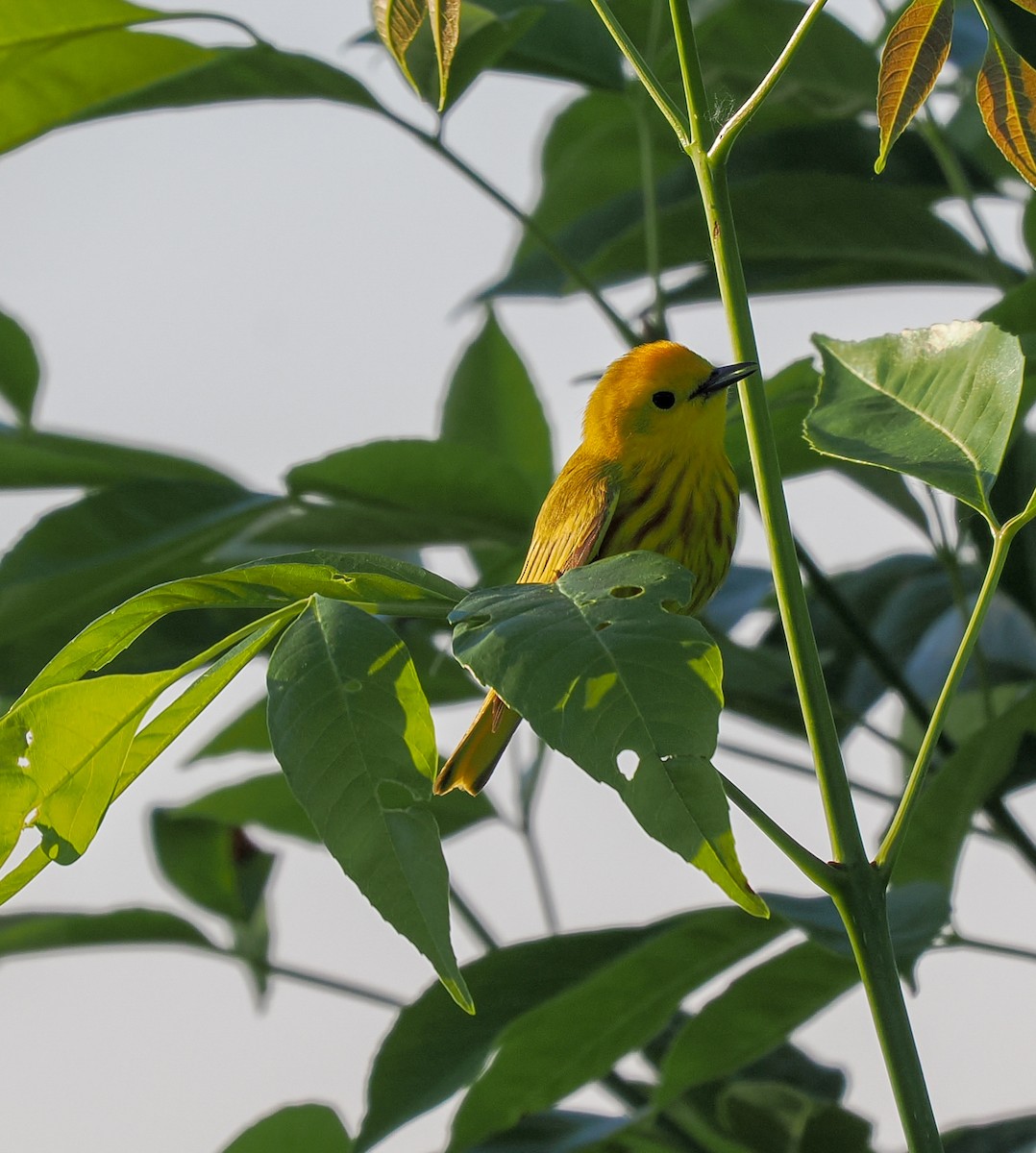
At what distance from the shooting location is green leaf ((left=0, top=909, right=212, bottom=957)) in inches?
49.0

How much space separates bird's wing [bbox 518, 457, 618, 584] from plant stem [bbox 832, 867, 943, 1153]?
0.53 metres

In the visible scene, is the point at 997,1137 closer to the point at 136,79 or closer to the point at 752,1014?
the point at 752,1014

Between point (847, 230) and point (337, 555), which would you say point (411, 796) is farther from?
point (847, 230)

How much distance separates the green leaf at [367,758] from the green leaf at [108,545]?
2.11ft

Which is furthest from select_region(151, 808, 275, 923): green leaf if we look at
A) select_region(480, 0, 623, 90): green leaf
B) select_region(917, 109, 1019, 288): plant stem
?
select_region(917, 109, 1019, 288): plant stem

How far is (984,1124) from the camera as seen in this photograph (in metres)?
1.12

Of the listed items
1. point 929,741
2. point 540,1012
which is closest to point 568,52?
point 540,1012

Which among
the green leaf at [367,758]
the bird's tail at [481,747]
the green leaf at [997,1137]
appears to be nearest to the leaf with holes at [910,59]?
the green leaf at [367,758]

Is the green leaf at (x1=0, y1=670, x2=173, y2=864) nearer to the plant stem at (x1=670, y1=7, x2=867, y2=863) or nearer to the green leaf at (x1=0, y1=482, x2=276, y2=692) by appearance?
the plant stem at (x1=670, y1=7, x2=867, y2=863)

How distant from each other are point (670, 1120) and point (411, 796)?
32.8 inches

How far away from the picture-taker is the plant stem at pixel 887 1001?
0.44 meters

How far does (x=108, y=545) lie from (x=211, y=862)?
40cm

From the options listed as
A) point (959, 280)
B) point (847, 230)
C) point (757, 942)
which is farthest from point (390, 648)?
point (959, 280)

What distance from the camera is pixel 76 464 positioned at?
121 cm
